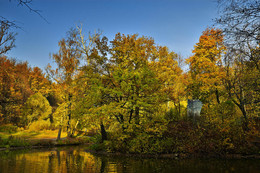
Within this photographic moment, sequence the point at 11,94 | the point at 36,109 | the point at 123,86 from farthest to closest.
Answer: the point at 36,109 → the point at 11,94 → the point at 123,86

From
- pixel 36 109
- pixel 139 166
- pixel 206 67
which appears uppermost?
pixel 206 67

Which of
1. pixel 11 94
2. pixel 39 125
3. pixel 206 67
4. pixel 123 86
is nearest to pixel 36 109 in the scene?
pixel 39 125

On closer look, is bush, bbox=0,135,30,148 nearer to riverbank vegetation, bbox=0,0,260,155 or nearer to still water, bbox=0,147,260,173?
riverbank vegetation, bbox=0,0,260,155

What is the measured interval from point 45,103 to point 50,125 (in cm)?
400

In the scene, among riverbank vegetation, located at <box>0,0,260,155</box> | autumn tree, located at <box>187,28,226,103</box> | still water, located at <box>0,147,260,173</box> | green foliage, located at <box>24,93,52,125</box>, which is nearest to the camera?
still water, located at <box>0,147,260,173</box>

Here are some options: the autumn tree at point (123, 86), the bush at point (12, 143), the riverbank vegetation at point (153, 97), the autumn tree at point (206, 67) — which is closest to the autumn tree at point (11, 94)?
the riverbank vegetation at point (153, 97)

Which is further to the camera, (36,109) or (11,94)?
(36,109)

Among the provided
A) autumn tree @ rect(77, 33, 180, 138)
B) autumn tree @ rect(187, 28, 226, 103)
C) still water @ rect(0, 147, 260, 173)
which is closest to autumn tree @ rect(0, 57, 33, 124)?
autumn tree @ rect(77, 33, 180, 138)

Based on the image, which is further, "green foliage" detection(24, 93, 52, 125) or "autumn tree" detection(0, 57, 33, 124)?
"green foliage" detection(24, 93, 52, 125)

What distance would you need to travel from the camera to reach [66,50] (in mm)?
27516

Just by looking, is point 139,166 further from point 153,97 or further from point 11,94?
point 11,94

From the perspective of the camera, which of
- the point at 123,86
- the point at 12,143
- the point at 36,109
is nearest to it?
the point at 123,86

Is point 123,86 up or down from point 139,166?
up

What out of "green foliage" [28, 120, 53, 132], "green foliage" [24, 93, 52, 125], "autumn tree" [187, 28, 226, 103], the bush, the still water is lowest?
the bush
